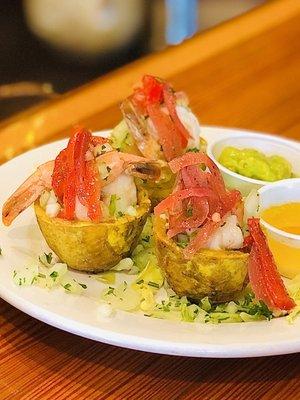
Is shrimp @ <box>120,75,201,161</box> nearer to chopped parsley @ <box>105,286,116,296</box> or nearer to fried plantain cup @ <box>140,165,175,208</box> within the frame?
fried plantain cup @ <box>140,165,175,208</box>

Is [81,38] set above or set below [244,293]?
below

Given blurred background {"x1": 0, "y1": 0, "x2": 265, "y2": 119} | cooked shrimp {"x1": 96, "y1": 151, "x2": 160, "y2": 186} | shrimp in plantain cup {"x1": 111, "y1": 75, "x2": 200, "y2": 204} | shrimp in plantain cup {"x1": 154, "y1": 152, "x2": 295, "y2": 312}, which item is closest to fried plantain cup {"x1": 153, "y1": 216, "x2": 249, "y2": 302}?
shrimp in plantain cup {"x1": 154, "y1": 152, "x2": 295, "y2": 312}

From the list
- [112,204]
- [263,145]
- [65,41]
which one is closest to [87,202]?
[112,204]

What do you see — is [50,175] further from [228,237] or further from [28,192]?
[228,237]

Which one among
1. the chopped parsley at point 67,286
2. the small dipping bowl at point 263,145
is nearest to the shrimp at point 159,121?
the small dipping bowl at point 263,145

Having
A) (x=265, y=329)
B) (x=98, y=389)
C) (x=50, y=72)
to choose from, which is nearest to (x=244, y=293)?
(x=265, y=329)

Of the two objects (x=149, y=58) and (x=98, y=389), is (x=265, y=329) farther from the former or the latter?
(x=149, y=58)
